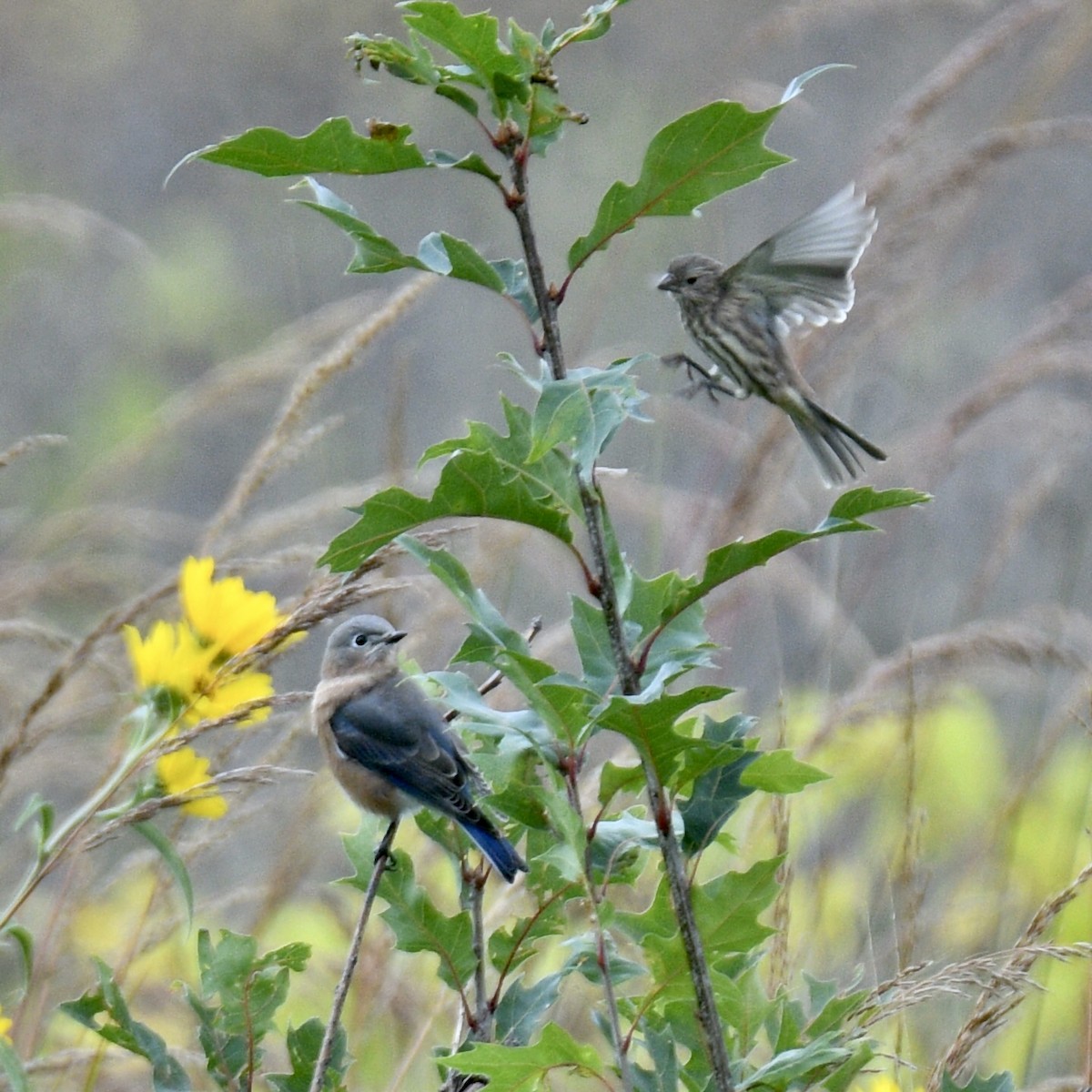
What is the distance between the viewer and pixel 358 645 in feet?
9.66

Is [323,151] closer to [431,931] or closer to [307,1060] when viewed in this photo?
[431,931]

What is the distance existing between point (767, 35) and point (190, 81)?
5029 millimetres

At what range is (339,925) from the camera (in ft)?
9.16

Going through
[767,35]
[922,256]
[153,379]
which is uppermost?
[153,379]

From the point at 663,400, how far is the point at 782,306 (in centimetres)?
71

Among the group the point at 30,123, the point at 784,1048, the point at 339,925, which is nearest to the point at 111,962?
the point at 339,925

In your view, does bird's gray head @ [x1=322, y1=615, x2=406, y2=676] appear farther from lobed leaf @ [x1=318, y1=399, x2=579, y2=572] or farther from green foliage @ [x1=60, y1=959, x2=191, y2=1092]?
lobed leaf @ [x1=318, y1=399, x2=579, y2=572]

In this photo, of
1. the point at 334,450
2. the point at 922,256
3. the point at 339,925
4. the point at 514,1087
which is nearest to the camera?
the point at 514,1087

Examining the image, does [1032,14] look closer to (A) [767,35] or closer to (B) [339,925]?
(A) [767,35]

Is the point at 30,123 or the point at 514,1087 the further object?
the point at 30,123

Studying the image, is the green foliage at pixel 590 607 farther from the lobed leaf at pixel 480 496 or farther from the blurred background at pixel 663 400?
the blurred background at pixel 663 400

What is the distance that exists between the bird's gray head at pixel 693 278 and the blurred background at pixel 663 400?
1.51 ft

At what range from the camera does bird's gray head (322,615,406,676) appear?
9.59ft

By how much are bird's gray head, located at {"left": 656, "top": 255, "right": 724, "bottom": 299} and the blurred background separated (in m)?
0.46
